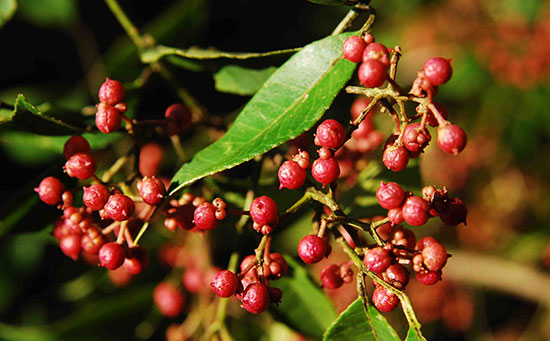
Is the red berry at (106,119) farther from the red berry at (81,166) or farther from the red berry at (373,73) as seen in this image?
the red berry at (373,73)

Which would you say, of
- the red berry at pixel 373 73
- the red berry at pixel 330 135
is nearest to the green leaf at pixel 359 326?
the red berry at pixel 330 135

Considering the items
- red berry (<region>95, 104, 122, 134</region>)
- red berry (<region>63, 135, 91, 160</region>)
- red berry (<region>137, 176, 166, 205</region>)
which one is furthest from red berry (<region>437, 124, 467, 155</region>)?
red berry (<region>63, 135, 91, 160</region>)

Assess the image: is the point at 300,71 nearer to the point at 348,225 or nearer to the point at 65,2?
the point at 348,225

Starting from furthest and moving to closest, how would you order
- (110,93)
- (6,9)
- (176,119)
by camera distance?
(6,9), (176,119), (110,93)

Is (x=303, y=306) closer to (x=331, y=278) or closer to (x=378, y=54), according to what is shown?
(x=331, y=278)

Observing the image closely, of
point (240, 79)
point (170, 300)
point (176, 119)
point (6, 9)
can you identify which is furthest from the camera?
point (170, 300)

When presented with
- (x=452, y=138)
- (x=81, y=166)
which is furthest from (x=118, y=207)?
(x=452, y=138)

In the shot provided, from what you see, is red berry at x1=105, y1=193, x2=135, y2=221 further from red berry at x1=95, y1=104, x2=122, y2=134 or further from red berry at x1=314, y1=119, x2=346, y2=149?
red berry at x1=314, y1=119, x2=346, y2=149
